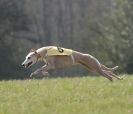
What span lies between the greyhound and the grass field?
0.61 meters

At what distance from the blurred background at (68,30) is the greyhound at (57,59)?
89.2 feet

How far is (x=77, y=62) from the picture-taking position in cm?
1694

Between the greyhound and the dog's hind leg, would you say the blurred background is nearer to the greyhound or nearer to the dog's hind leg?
the dog's hind leg

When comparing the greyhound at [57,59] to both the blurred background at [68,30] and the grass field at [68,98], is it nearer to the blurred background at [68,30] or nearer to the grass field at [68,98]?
the grass field at [68,98]

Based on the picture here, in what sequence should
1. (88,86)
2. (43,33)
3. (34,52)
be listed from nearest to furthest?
(88,86), (34,52), (43,33)

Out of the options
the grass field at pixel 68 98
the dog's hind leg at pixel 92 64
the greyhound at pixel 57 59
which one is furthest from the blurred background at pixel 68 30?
the grass field at pixel 68 98

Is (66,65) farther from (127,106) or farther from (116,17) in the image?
(116,17)

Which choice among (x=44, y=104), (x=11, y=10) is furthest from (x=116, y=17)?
(x=44, y=104)

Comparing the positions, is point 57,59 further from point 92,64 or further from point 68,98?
point 68,98

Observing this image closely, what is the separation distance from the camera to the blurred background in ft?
158

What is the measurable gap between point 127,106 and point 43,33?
60038mm

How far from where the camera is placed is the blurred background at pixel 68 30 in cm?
4803

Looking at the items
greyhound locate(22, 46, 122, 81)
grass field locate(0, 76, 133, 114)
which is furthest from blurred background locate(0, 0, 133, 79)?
grass field locate(0, 76, 133, 114)

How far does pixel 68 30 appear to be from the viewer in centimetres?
7212
